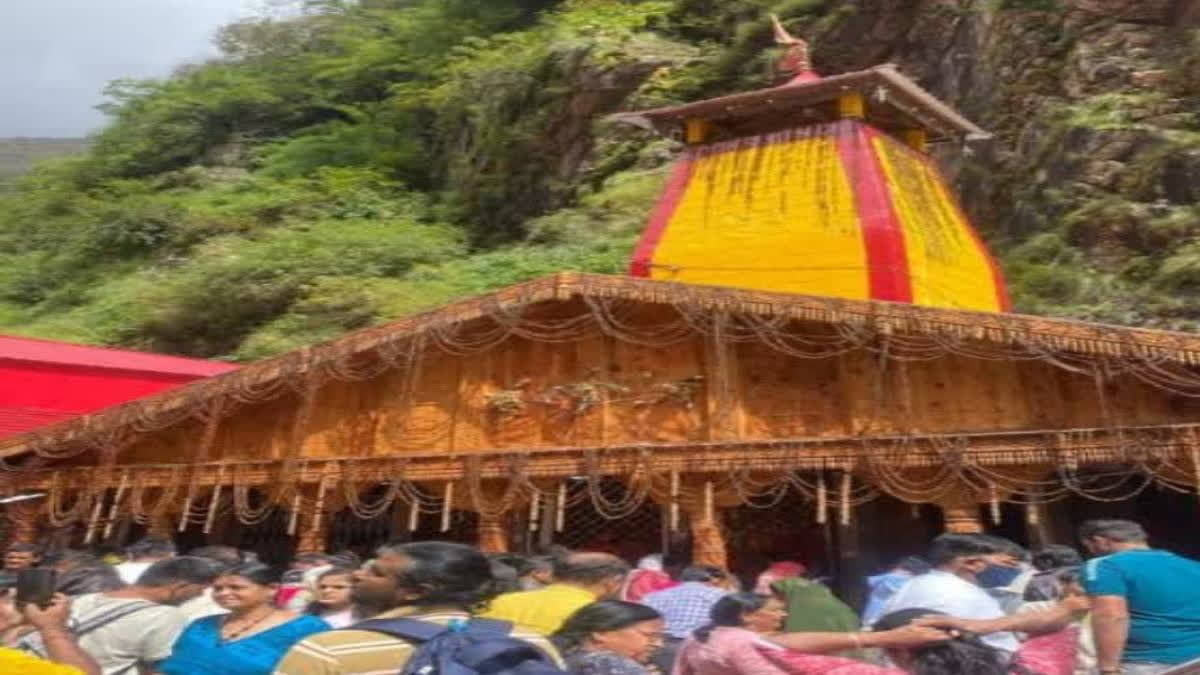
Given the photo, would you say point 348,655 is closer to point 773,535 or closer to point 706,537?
point 706,537

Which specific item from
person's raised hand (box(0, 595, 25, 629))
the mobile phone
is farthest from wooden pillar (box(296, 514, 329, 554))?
the mobile phone

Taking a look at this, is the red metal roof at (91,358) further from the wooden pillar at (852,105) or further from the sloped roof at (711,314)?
the wooden pillar at (852,105)

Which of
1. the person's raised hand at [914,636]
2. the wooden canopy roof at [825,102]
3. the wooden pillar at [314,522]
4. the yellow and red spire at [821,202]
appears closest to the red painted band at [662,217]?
the yellow and red spire at [821,202]

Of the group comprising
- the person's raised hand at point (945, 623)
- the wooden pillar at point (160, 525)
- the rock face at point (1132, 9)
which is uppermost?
the rock face at point (1132, 9)

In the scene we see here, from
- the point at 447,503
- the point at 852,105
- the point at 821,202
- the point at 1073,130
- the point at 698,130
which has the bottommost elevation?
the point at 447,503

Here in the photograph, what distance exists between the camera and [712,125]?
14297mm

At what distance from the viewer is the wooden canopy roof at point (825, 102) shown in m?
13.0

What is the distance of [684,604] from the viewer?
5.32m

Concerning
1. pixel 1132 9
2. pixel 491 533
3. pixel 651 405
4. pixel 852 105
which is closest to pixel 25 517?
pixel 491 533

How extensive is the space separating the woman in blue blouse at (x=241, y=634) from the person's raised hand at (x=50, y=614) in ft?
1.46

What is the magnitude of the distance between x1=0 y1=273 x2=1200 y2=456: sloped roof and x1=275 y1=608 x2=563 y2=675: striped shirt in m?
6.64

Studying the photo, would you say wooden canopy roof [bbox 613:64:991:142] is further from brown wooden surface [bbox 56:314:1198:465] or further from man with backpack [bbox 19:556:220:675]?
man with backpack [bbox 19:556:220:675]

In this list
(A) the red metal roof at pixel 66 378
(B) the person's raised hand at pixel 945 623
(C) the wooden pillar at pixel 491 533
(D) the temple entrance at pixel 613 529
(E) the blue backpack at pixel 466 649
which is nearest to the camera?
(E) the blue backpack at pixel 466 649

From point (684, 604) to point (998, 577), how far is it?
5.54 feet
